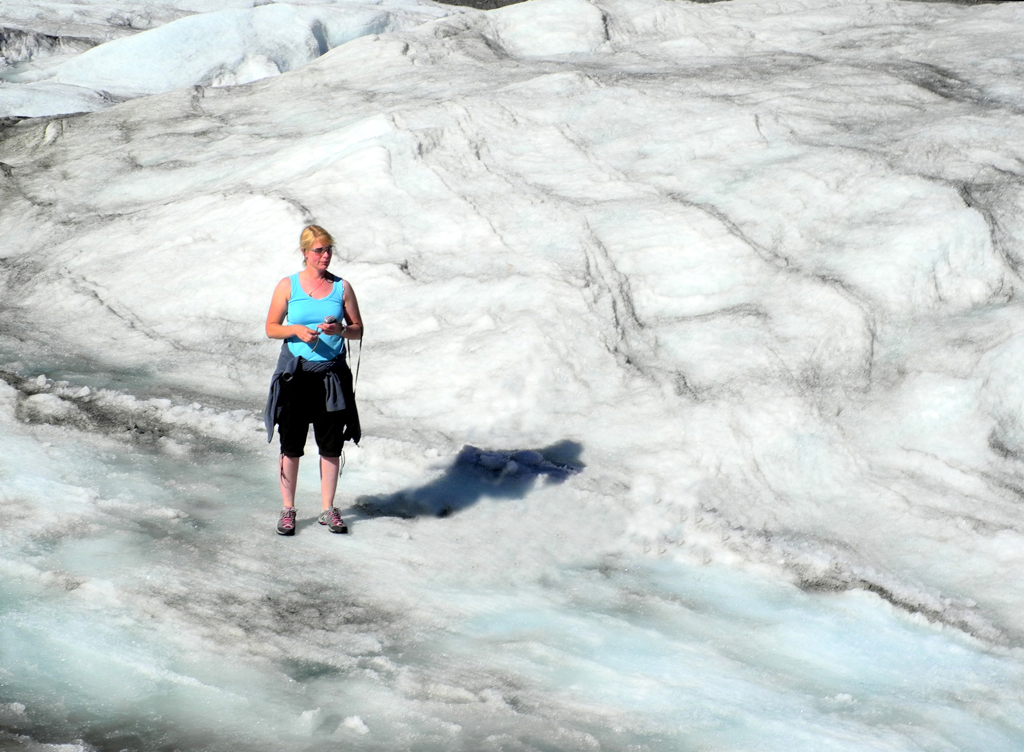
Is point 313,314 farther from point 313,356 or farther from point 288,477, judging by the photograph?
point 288,477

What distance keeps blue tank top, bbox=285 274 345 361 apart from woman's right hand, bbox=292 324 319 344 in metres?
0.10

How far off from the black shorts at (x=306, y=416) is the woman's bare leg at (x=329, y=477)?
5 cm

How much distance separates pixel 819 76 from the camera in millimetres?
9789

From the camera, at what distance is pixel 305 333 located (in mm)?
4734

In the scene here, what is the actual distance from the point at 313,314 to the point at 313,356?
203 mm

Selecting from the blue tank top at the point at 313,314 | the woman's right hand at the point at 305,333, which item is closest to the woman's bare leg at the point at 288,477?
the blue tank top at the point at 313,314

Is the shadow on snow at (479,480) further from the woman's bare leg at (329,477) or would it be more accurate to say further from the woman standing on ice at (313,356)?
the woman standing on ice at (313,356)

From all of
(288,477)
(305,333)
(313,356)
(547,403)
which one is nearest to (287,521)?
(288,477)

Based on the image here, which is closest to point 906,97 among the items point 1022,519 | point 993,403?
point 993,403

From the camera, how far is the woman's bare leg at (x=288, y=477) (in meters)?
5.06

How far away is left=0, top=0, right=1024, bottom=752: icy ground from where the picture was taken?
13.4ft

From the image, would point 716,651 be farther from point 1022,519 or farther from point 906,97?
point 906,97

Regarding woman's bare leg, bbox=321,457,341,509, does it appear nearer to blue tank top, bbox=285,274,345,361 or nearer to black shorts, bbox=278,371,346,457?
black shorts, bbox=278,371,346,457

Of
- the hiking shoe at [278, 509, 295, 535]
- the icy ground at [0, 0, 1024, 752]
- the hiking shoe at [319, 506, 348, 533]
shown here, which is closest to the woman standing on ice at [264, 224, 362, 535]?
the hiking shoe at [278, 509, 295, 535]
